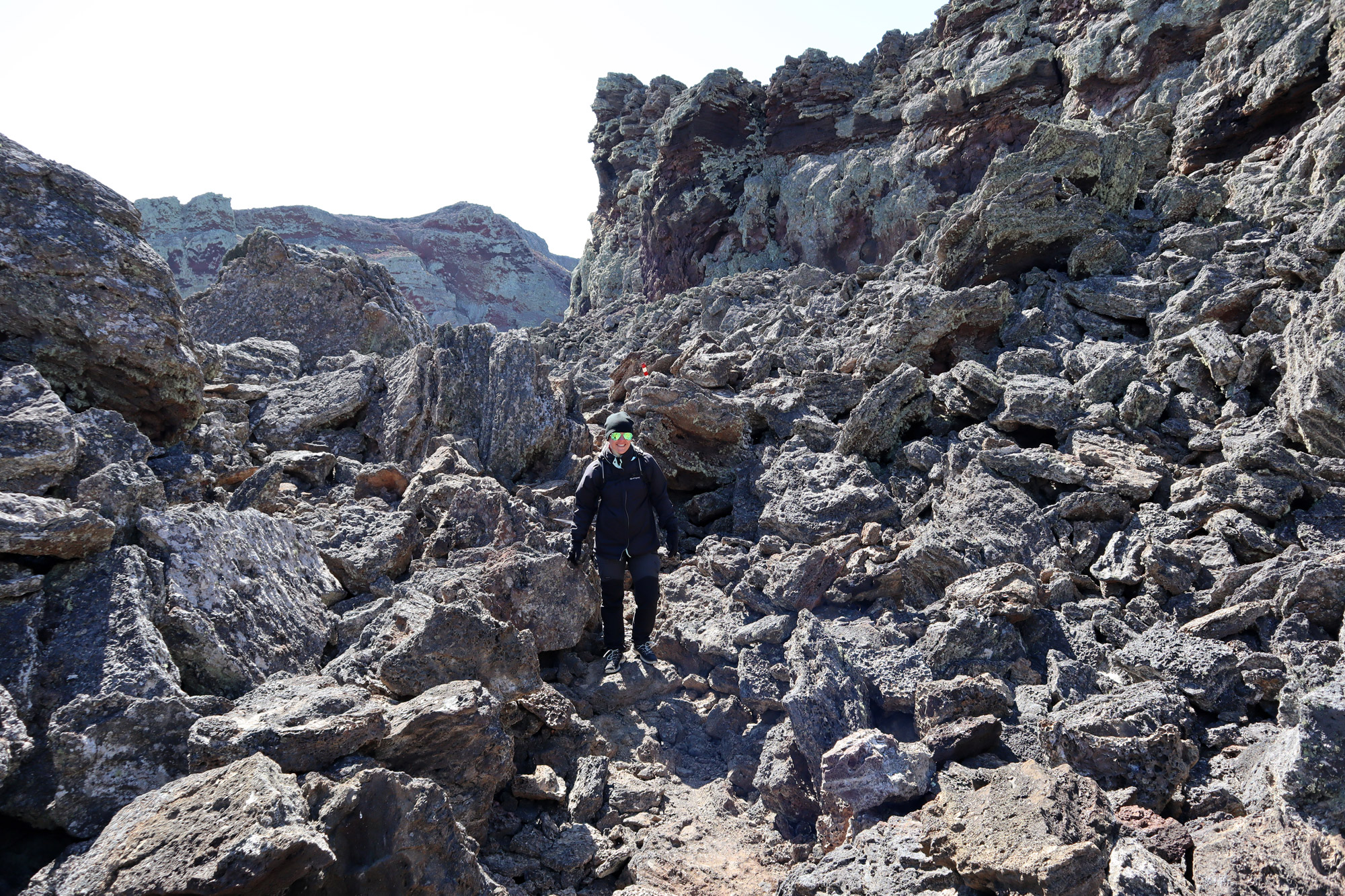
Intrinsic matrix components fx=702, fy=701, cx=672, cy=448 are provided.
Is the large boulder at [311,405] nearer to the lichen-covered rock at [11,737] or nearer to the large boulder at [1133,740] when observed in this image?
the lichen-covered rock at [11,737]

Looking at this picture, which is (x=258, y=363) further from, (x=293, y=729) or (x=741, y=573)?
(x=293, y=729)

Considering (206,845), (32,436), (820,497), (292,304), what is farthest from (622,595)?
(292,304)

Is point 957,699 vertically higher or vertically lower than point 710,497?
lower

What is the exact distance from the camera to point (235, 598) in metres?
4.06

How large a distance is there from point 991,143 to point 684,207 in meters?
13.6

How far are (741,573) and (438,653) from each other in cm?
270

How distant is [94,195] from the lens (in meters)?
5.30

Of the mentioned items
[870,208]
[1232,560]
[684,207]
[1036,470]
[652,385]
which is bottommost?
[1232,560]

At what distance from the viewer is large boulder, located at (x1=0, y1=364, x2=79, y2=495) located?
12.5 feet

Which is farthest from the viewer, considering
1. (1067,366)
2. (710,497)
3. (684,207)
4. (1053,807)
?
(684,207)

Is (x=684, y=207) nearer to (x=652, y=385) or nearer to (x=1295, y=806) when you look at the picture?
(x=652, y=385)

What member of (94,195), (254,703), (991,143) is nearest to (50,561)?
(254,703)

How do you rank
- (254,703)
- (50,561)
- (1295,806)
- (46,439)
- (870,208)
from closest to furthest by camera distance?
(1295,806)
(254,703)
(50,561)
(46,439)
(870,208)

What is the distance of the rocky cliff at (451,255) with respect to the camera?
64875mm
